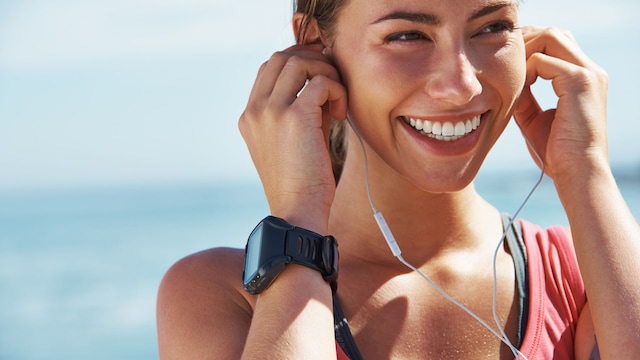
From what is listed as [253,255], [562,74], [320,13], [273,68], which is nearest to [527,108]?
[562,74]

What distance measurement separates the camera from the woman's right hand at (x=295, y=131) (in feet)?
7.73

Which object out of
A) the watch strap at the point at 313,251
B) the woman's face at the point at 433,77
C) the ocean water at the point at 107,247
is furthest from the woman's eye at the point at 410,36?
the ocean water at the point at 107,247

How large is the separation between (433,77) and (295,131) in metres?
0.40

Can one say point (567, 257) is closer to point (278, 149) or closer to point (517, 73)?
point (517, 73)

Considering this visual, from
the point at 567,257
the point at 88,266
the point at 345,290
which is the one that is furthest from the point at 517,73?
the point at 88,266

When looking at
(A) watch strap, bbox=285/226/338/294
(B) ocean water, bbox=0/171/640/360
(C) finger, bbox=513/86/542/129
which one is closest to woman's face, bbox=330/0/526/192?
(C) finger, bbox=513/86/542/129

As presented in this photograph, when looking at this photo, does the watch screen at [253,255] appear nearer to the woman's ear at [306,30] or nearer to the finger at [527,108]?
the woman's ear at [306,30]

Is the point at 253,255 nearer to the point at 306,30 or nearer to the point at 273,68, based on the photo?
the point at 273,68

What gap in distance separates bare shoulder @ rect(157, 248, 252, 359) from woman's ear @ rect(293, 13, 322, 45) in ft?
2.29

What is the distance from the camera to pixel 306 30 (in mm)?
2717

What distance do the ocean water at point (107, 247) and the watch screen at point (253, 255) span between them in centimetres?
794

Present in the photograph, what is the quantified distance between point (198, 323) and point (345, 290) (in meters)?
0.47

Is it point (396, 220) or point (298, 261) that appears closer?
point (298, 261)

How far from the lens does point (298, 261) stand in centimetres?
223
